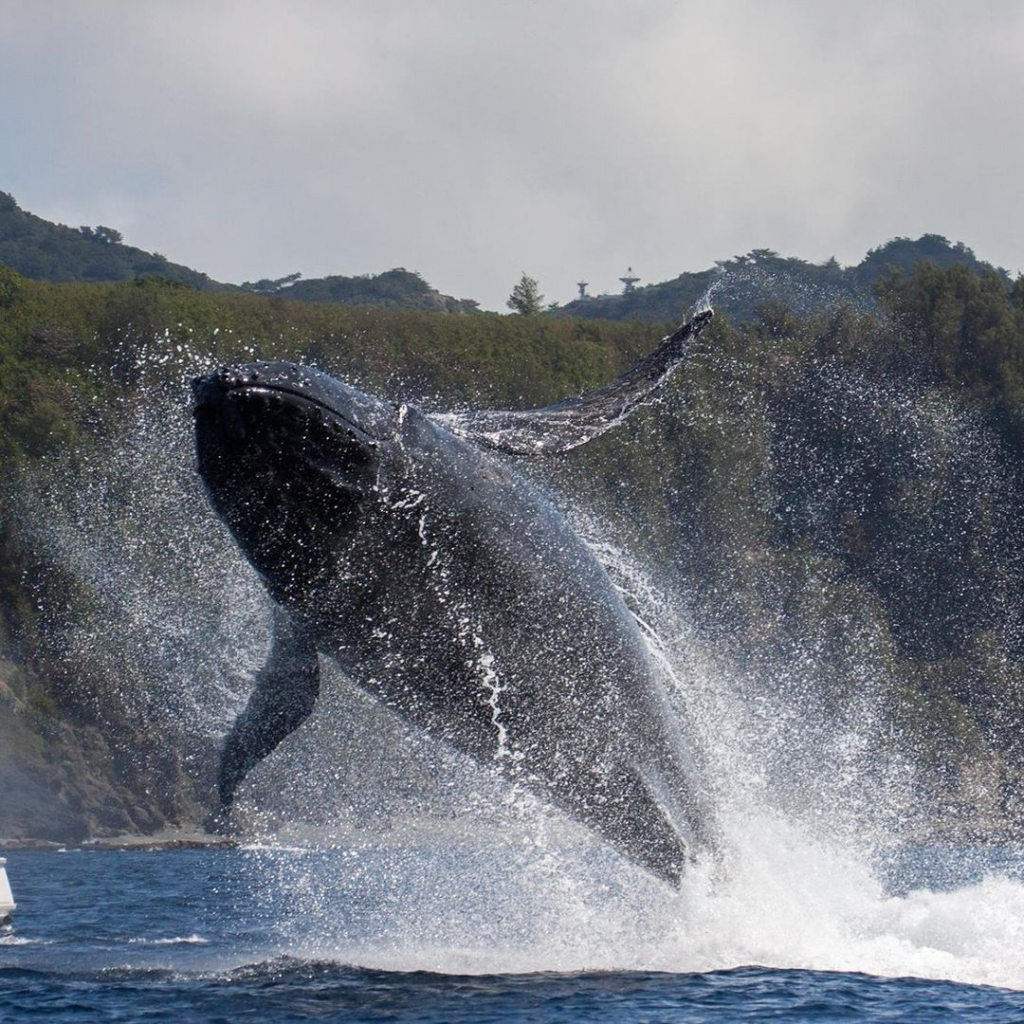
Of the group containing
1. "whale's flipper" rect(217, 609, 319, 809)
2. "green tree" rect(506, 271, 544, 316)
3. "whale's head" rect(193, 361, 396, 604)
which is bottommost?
"whale's flipper" rect(217, 609, 319, 809)

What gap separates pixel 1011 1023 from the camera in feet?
54.6

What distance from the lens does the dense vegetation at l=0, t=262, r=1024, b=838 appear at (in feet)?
194

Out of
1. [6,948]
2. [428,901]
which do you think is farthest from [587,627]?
[428,901]

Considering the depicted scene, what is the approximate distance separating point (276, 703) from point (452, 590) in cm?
265

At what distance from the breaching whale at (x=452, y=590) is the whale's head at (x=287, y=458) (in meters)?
0.02

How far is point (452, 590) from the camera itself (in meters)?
15.7

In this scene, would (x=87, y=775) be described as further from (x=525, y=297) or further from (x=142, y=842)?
(x=525, y=297)

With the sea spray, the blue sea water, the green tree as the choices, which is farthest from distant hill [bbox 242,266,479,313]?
the blue sea water

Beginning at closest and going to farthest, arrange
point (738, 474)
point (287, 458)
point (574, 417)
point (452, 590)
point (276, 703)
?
1. point (287, 458)
2. point (452, 590)
3. point (276, 703)
4. point (574, 417)
5. point (738, 474)

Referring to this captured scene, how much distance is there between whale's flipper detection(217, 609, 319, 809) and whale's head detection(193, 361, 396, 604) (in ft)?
5.18

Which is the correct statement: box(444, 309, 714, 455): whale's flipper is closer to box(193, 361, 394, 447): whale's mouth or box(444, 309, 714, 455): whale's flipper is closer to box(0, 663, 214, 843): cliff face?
box(193, 361, 394, 447): whale's mouth

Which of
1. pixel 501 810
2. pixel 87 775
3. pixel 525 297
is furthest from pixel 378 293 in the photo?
pixel 501 810

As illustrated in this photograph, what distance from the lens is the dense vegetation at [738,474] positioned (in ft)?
194

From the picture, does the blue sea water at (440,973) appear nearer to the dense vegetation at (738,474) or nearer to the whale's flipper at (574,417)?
the whale's flipper at (574,417)
